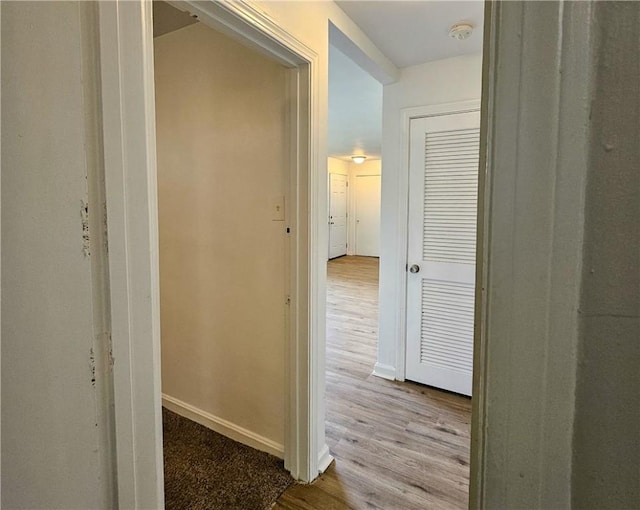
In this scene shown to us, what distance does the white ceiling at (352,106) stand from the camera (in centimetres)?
284

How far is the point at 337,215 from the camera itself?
8.84m

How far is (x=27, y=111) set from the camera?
46 cm

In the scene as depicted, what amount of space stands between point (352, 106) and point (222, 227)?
2570 millimetres

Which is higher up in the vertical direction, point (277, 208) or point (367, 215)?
point (367, 215)

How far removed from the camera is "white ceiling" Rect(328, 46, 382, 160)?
2836mm

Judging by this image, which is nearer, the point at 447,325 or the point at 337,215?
the point at 447,325

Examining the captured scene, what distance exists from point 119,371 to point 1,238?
26 centimetres

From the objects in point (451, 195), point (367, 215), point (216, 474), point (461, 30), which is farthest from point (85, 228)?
point (367, 215)

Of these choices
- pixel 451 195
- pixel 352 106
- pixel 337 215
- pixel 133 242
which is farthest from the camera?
pixel 337 215

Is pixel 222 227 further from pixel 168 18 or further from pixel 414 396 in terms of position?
pixel 414 396

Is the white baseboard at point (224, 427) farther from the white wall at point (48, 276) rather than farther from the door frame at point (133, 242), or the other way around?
the white wall at point (48, 276)

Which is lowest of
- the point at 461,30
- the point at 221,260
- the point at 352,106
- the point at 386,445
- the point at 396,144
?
the point at 386,445

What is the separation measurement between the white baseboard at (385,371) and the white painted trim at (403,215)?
27 mm

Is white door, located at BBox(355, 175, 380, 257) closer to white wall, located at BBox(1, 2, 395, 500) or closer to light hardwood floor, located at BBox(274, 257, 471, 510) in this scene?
light hardwood floor, located at BBox(274, 257, 471, 510)
